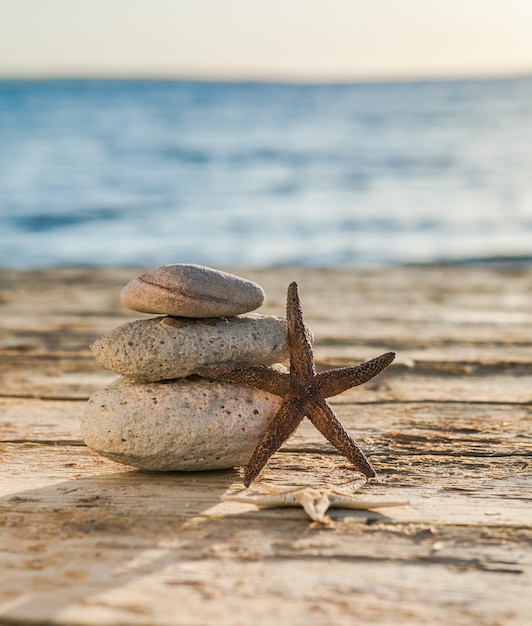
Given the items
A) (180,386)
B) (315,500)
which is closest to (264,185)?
(180,386)

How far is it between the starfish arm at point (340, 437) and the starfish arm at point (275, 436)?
0.07 metres

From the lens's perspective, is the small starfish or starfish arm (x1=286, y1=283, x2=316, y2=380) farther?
starfish arm (x1=286, y1=283, x2=316, y2=380)

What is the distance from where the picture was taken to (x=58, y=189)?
22484mm

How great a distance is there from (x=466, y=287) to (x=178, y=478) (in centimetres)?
555

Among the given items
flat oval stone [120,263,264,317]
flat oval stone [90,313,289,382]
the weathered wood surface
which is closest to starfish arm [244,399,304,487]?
the weathered wood surface

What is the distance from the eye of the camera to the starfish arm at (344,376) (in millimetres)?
3523

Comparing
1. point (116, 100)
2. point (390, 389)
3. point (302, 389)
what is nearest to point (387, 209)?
point (390, 389)

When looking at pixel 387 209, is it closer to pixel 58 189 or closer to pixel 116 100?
pixel 58 189

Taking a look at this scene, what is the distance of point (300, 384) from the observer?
3520 millimetres

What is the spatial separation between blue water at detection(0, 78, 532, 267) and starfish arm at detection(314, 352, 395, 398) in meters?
8.71

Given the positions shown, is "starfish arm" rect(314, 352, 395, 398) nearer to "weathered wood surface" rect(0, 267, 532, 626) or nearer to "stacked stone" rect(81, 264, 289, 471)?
"stacked stone" rect(81, 264, 289, 471)

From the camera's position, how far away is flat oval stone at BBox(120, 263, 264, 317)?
3.51m

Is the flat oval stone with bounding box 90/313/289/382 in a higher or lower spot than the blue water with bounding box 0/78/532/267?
lower

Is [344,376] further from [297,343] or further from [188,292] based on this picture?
[188,292]
